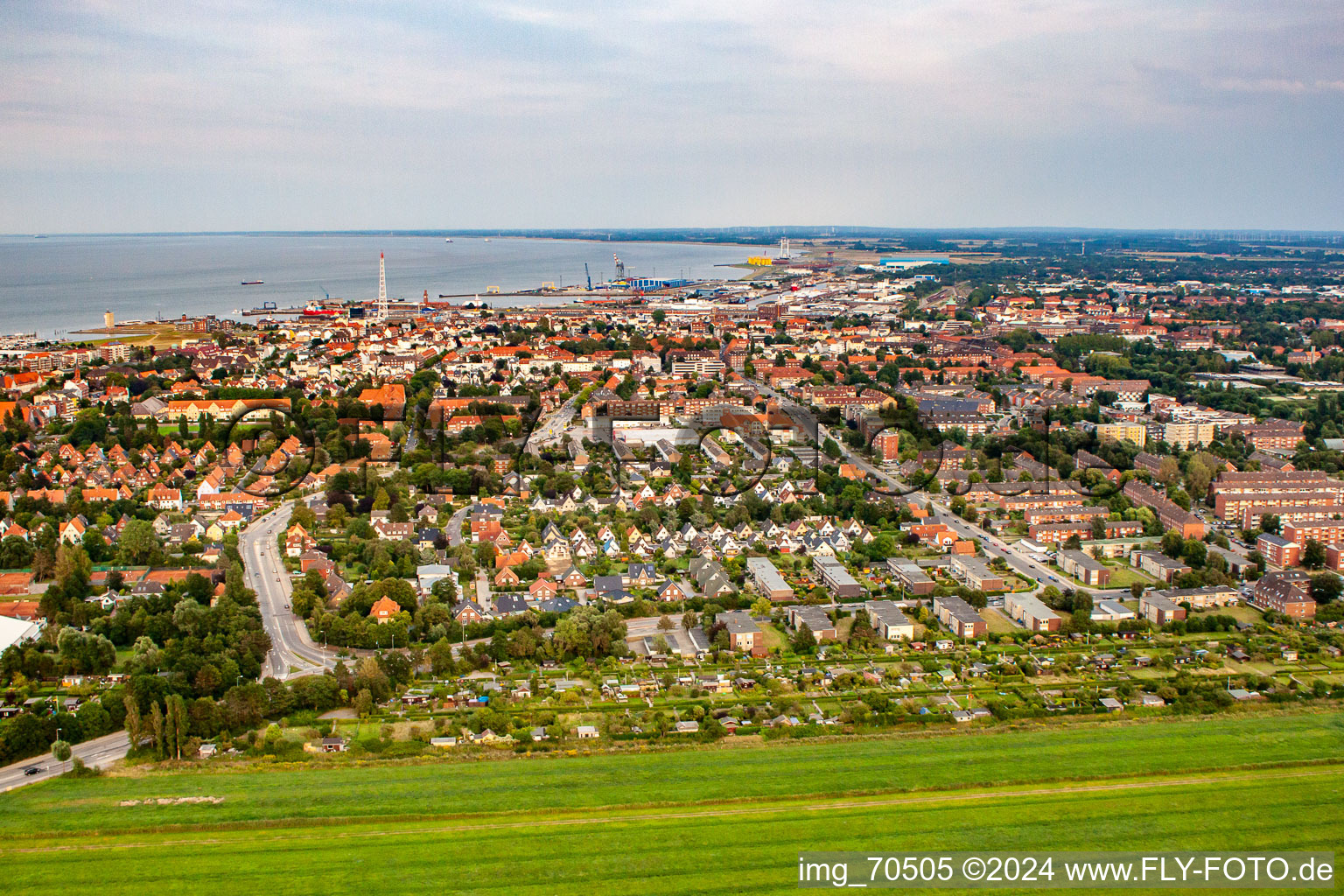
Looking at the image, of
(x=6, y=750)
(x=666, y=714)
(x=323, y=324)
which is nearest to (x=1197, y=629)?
(x=666, y=714)

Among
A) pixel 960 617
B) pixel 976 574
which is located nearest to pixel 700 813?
pixel 960 617

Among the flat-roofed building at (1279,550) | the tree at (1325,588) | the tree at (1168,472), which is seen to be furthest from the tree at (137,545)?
the tree at (1168,472)

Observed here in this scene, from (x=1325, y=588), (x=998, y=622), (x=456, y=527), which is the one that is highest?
(x=456, y=527)

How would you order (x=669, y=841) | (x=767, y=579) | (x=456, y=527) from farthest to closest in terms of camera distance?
1. (x=456, y=527)
2. (x=767, y=579)
3. (x=669, y=841)

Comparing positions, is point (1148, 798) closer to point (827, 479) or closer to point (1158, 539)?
point (1158, 539)

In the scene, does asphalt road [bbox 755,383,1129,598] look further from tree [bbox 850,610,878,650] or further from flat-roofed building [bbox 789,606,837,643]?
flat-roofed building [bbox 789,606,837,643]

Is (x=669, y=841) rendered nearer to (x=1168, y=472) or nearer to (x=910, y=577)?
(x=910, y=577)

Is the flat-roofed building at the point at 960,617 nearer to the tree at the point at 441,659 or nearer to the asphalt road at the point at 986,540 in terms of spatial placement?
the asphalt road at the point at 986,540
